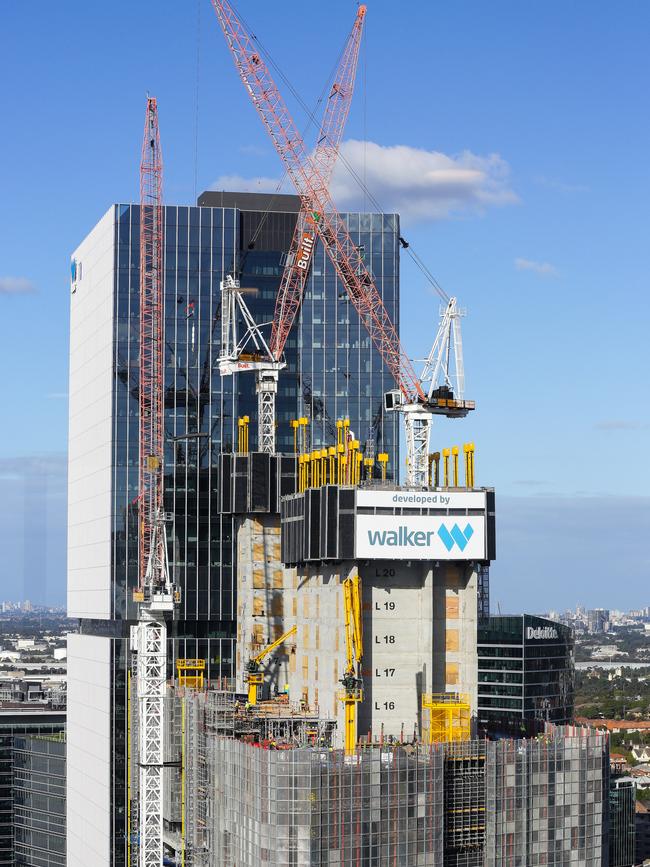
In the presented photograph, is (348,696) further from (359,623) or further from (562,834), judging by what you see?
(562,834)

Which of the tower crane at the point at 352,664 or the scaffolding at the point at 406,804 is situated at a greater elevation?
the tower crane at the point at 352,664

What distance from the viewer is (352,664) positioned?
197625mm

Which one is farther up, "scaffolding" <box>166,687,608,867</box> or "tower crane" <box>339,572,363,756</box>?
"tower crane" <box>339,572,363,756</box>

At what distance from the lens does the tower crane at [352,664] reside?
19462cm

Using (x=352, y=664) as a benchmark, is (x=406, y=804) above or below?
below

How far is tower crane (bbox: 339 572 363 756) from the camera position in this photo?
195 meters

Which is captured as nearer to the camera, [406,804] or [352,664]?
[406,804]

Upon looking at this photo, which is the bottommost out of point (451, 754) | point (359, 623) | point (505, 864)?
point (505, 864)

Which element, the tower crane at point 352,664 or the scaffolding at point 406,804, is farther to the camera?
the tower crane at point 352,664

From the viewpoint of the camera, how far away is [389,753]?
607 feet

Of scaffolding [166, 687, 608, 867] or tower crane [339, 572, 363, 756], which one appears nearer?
scaffolding [166, 687, 608, 867]

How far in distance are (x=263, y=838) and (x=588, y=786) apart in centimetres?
4082

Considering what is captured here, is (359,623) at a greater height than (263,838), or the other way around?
(359,623)

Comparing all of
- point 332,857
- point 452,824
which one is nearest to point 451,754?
point 452,824
